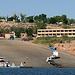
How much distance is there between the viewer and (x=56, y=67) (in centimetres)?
7425

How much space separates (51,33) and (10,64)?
387 ft

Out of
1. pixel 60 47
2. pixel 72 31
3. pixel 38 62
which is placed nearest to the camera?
pixel 38 62

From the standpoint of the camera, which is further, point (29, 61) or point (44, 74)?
point (29, 61)

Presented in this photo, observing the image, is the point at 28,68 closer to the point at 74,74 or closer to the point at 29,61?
the point at 29,61

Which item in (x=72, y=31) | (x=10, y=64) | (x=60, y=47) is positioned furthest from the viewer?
(x=72, y=31)

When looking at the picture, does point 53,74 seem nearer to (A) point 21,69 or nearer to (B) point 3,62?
(A) point 21,69

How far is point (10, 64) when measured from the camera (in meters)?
72.2

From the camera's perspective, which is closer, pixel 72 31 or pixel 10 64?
pixel 10 64

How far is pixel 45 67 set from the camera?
73500mm

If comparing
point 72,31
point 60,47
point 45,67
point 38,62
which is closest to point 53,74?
point 45,67

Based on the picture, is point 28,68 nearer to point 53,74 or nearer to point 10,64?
point 10,64

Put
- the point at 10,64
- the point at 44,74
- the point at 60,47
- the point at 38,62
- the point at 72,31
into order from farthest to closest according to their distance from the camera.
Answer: the point at 72,31 → the point at 60,47 → the point at 38,62 → the point at 10,64 → the point at 44,74

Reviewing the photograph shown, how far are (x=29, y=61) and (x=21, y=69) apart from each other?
6.45 metres

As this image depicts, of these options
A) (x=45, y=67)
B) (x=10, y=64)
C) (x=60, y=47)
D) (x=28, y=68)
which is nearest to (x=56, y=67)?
(x=45, y=67)
